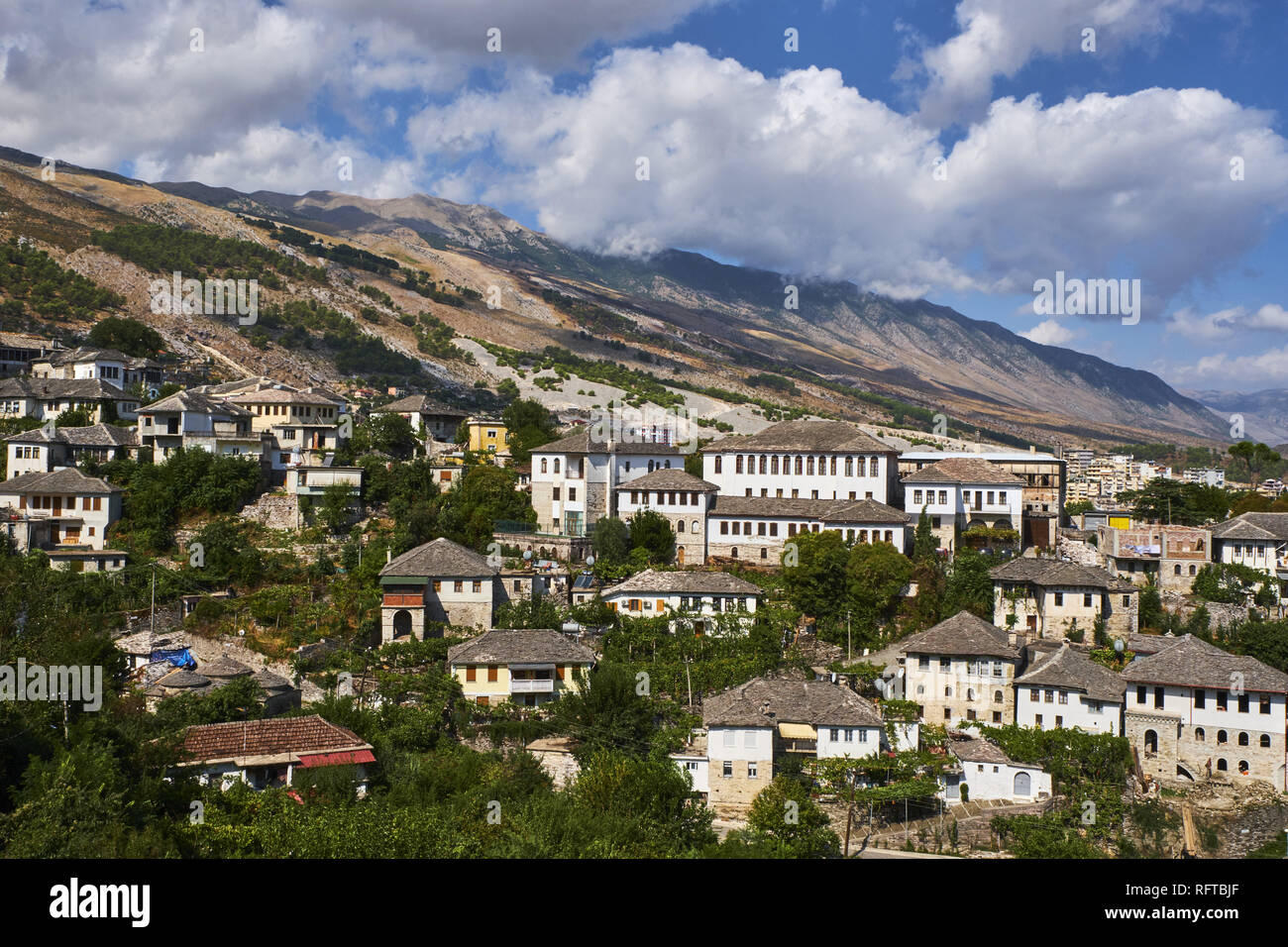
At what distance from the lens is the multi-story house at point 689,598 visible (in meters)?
39.5

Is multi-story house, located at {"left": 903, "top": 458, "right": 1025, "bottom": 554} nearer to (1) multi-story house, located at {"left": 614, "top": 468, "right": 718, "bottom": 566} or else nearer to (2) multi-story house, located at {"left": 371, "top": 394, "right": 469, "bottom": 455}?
(1) multi-story house, located at {"left": 614, "top": 468, "right": 718, "bottom": 566}

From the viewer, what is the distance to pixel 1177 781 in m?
34.1

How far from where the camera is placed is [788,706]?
33.0 m

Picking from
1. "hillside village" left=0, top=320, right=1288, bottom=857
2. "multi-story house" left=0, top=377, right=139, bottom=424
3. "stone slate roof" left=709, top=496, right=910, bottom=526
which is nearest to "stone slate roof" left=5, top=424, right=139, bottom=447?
"hillside village" left=0, top=320, right=1288, bottom=857

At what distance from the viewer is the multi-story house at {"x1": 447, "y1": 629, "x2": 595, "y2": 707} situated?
35.2 metres

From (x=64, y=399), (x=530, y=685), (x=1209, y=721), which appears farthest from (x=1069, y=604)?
(x=64, y=399)

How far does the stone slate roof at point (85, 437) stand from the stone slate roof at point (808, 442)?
99.9ft

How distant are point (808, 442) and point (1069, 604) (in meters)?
17.1

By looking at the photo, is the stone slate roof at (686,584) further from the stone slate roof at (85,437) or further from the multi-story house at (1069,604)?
the stone slate roof at (85,437)

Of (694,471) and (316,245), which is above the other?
(316,245)

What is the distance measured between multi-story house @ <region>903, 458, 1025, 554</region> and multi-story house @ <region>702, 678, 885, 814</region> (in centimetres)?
1591

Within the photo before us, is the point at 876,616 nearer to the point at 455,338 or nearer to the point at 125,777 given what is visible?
the point at 125,777
